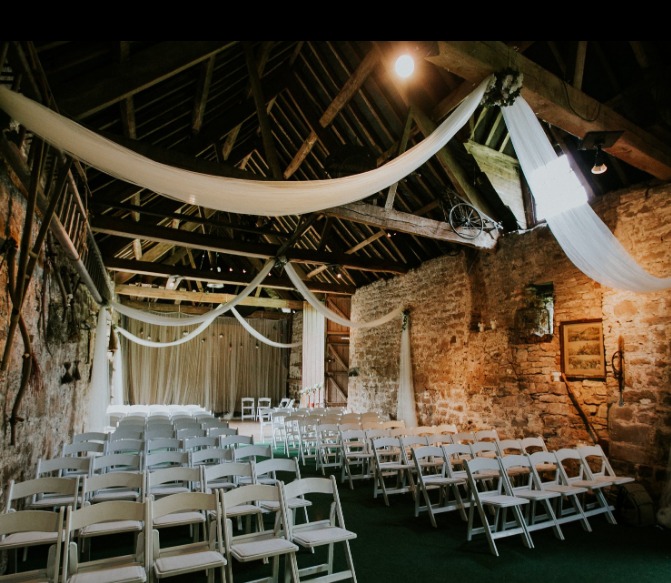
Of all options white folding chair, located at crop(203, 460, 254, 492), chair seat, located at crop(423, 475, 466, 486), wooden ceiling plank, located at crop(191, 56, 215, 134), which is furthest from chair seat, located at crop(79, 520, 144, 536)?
wooden ceiling plank, located at crop(191, 56, 215, 134)

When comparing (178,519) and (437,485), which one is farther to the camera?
(437,485)

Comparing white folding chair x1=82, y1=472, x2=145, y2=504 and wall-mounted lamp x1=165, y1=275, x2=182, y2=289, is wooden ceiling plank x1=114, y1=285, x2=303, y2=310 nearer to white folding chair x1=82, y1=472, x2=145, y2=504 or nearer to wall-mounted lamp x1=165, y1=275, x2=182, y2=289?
wall-mounted lamp x1=165, y1=275, x2=182, y2=289

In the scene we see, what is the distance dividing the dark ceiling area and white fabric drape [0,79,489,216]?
427 millimetres

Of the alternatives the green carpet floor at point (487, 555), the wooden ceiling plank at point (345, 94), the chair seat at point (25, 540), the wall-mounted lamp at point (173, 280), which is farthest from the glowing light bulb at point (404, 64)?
the wall-mounted lamp at point (173, 280)

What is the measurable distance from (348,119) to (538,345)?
15.3ft

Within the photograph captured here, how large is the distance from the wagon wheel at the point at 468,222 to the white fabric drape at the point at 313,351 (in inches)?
247

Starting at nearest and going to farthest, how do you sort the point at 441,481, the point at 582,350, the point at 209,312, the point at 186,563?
the point at 186,563
the point at 441,481
the point at 582,350
the point at 209,312

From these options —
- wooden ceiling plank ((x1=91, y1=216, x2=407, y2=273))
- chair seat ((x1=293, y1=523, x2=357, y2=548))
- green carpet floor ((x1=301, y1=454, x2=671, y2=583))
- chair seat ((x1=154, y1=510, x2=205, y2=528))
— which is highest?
wooden ceiling plank ((x1=91, y1=216, x2=407, y2=273))

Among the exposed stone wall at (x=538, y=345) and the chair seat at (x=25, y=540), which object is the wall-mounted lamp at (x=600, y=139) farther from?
the chair seat at (x=25, y=540)

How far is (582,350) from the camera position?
5.54 metres

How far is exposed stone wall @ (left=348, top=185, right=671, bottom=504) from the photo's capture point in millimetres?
4816

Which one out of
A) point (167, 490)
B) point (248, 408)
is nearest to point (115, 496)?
point (167, 490)

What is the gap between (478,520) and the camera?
14.6 ft

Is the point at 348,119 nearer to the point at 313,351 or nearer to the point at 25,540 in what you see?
the point at 25,540
